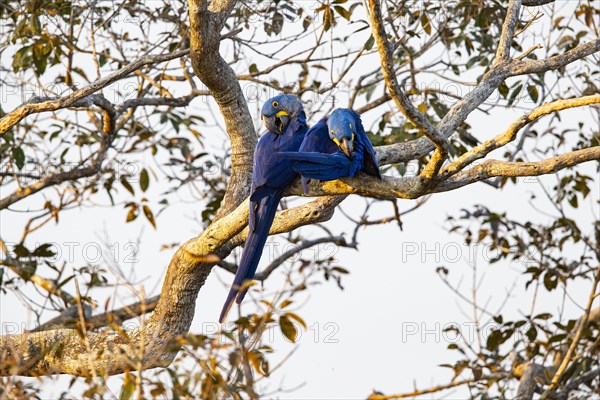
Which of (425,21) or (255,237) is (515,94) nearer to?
(425,21)

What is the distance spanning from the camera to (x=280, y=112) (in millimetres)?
4062

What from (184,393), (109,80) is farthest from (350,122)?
(184,393)

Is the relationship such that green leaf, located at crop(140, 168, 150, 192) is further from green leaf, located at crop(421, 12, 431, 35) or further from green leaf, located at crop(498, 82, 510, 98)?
green leaf, located at crop(498, 82, 510, 98)

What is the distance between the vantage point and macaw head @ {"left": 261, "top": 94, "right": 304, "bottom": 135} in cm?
406

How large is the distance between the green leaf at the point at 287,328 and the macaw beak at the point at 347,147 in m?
0.82

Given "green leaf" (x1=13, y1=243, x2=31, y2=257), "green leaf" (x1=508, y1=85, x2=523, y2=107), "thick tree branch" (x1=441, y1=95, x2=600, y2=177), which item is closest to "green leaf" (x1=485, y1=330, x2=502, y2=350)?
"green leaf" (x1=508, y1=85, x2=523, y2=107)

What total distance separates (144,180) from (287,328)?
323 cm

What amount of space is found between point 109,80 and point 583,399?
3507 millimetres

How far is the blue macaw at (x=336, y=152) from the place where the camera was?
3.26 meters

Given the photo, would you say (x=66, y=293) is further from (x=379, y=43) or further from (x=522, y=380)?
(x=379, y=43)

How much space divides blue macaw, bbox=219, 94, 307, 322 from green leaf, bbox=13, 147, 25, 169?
2.33m

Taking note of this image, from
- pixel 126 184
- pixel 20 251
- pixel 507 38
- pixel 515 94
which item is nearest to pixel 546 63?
pixel 507 38

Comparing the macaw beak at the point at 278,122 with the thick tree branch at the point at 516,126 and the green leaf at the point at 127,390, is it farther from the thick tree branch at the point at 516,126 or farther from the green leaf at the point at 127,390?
the green leaf at the point at 127,390

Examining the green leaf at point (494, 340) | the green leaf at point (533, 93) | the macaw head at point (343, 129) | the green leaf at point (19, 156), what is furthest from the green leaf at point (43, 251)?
the green leaf at point (533, 93)
